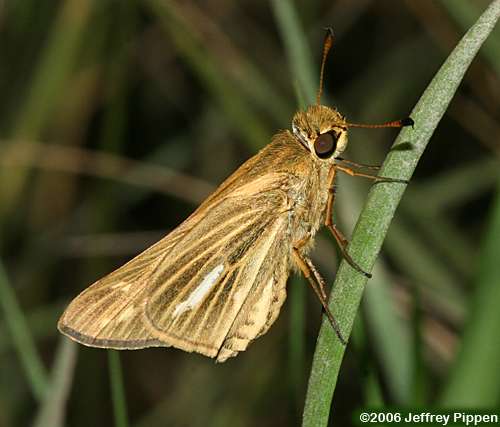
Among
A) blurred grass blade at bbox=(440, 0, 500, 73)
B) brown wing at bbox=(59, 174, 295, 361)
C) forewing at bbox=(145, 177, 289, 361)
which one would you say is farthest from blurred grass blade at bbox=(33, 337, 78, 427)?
blurred grass blade at bbox=(440, 0, 500, 73)

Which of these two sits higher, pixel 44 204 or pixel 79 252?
pixel 44 204

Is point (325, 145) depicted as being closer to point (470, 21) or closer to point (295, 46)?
point (295, 46)

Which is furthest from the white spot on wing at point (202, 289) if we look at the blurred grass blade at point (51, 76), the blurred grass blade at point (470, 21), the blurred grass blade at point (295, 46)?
the blurred grass blade at point (51, 76)

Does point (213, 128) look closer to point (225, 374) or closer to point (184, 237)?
point (225, 374)

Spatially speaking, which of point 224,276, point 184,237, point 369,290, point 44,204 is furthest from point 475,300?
point 44,204

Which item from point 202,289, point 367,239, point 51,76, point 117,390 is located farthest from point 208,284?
point 51,76

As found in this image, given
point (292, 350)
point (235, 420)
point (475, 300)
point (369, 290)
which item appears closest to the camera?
point (475, 300)

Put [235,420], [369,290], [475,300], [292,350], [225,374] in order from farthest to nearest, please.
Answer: [225,374]
[235,420]
[369,290]
[292,350]
[475,300]
